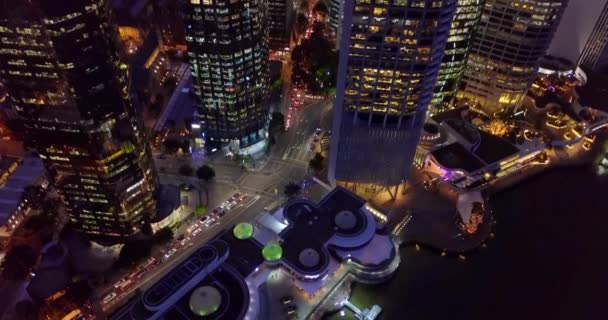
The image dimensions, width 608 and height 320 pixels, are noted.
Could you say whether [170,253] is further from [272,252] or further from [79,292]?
[272,252]

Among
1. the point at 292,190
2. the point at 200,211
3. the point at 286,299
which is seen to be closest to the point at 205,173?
the point at 200,211

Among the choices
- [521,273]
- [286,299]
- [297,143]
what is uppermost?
[297,143]

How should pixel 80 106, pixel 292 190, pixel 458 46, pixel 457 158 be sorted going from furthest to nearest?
pixel 458 46
pixel 457 158
pixel 292 190
pixel 80 106

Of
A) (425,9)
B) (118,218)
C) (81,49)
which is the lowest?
(118,218)

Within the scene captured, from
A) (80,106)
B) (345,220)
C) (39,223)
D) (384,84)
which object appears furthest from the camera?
(39,223)

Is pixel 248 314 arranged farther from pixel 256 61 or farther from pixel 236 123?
pixel 256 61

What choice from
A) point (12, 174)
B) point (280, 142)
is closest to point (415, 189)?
point (280, 142)
